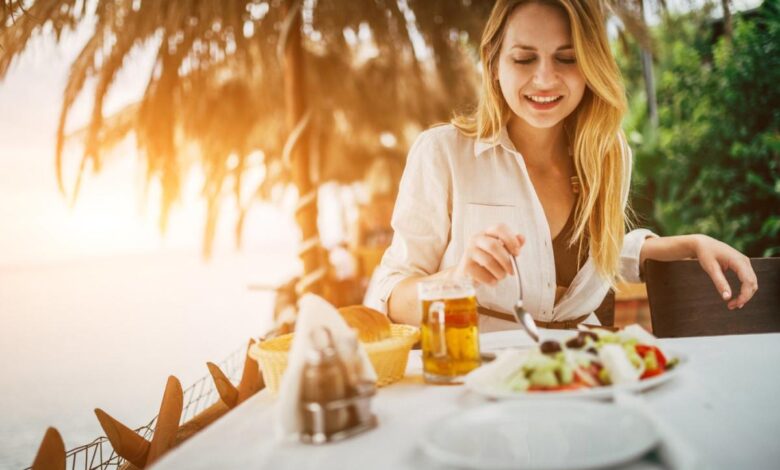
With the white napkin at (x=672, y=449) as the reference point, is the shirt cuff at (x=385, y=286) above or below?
above

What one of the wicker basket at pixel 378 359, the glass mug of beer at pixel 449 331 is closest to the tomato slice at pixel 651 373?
the glass mug of beer at pixel 449 331

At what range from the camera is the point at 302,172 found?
3521 mm

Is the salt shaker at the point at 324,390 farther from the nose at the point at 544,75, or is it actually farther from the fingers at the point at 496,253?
the nose at the point at 544,75

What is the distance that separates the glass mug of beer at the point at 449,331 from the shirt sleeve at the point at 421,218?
566 mm

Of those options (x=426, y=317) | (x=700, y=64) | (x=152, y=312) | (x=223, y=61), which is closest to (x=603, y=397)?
(x=426, y=317)

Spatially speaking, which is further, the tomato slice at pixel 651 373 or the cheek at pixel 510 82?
the cheek at pixel 510 82

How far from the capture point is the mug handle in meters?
1.00

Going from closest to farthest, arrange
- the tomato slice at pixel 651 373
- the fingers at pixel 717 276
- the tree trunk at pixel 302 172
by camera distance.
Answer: the tomato slice at pixel 651 373 → the fingers at pixel 717 276 → the tree trunk at pixel 302 172

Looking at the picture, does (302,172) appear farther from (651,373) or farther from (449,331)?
(651,373)

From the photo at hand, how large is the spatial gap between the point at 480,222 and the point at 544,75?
0.46 meters

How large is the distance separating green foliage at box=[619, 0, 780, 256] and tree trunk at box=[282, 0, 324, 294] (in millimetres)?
1910

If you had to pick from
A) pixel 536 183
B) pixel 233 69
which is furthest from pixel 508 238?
pixel 233 69

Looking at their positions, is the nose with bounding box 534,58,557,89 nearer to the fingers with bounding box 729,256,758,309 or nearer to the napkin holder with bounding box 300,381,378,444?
the fingers with bounding box 729,256,758,309

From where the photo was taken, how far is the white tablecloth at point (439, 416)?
0.68 meters
